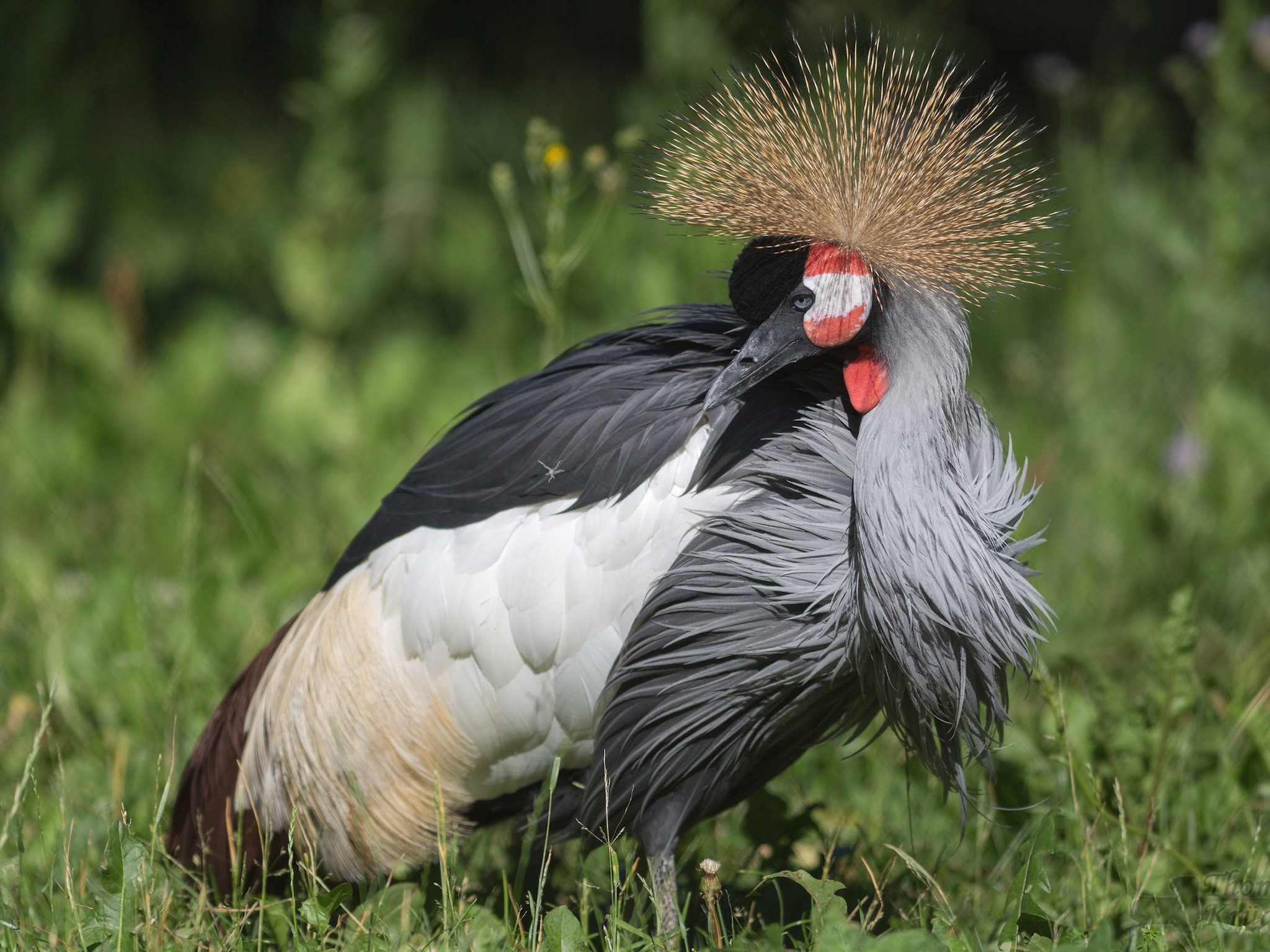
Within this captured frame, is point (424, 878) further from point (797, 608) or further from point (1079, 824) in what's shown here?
point (1079, 824)

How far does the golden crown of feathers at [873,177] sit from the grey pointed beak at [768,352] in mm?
112

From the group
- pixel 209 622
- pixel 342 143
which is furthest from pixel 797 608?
pixel 342 143

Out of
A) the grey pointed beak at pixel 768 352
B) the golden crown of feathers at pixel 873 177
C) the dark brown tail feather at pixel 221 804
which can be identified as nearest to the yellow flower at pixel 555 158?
the golden crown of feathers at pixel 873 177

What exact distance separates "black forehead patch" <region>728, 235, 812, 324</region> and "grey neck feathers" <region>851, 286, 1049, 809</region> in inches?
4.6

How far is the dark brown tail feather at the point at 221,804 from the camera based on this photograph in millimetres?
1828

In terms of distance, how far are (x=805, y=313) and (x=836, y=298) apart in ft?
0.13

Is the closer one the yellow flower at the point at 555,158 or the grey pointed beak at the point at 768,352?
the grey pointed beak at the point at 768,352

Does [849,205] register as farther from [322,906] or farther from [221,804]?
[221,804]

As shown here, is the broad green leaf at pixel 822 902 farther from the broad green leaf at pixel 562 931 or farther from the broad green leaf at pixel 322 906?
the broad green leaf at pixel 322 906

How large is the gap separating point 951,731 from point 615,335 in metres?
0.71

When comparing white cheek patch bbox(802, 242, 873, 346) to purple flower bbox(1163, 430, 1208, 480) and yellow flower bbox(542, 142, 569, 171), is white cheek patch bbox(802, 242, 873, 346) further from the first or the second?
purple flower bbox(1163, 430, 1208, 480)

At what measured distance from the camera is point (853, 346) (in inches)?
61.0

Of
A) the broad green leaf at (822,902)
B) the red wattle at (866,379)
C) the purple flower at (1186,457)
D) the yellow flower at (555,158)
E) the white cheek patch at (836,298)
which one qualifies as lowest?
the broad green leaf at (822,902)

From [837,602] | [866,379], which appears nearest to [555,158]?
[866,379]
